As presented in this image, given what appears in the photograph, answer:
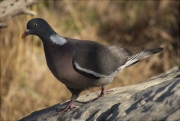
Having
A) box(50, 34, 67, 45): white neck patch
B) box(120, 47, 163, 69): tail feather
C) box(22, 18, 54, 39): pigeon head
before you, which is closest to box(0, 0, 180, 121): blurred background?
box(120, 47, 163, 69): tail feather

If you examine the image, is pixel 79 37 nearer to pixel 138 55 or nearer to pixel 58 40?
pixel 138 55

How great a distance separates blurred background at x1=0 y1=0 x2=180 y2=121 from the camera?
6.10 metres

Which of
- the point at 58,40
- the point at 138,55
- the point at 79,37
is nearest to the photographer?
the point at 58,40

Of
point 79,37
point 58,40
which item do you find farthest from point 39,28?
point 79,37

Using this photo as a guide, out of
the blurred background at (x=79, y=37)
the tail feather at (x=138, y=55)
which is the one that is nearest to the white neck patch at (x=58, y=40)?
the tail feather at (x=138, y=55)

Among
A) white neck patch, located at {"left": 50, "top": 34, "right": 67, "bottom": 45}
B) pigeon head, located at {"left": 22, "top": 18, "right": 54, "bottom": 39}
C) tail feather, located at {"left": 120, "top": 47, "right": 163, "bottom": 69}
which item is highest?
pigeon head, located at {"left": 22, "top": 18, "right": 54, "bottom": 39}

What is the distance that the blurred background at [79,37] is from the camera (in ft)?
20.0

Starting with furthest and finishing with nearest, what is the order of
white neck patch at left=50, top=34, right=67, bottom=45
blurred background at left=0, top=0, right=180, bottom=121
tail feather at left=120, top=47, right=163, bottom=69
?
blurred background at left=0, top=0, right=180, bottom=121
tail feather at left=120, top=47, right=163, bottom=69
white neck patch at left=50, top=34, right=67, bottom=45

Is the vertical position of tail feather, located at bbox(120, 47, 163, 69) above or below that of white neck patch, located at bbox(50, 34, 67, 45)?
below

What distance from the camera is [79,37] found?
24.8 feet

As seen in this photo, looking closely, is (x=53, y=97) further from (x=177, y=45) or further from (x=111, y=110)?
(x=111, y=110)

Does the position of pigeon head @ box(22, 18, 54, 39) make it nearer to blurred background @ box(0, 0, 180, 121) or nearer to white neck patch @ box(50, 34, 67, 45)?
white neck patch @ box(50, 34, 67, 45)

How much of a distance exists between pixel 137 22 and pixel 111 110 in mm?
4960

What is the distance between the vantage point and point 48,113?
400 cm
